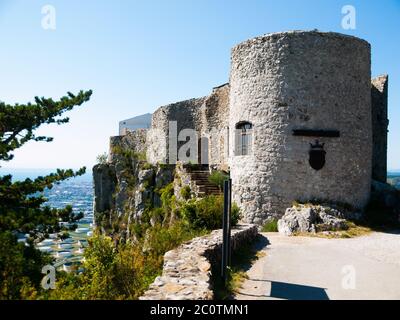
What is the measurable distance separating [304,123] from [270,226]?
4.53m

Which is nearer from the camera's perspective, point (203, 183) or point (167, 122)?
point (203, 183)

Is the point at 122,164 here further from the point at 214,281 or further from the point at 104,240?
the point at 214,281

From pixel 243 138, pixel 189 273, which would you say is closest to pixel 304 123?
pixel 243 138

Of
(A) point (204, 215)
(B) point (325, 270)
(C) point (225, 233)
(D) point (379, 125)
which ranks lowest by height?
(B) point (325, 270)

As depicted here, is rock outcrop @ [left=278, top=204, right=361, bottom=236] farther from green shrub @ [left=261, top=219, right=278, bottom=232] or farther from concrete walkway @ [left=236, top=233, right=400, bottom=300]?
concrete walkway @ [left=236, top=233, right=400, bottom=300]

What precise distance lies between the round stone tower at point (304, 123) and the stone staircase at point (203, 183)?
1.81 metres

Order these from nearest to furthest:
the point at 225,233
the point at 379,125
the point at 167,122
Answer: the point at 225,233
the point at 379,125
the point at 167,122

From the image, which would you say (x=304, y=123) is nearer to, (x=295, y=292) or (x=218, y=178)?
(x=218, y=178)

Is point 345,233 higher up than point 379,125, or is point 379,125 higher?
point 379,125

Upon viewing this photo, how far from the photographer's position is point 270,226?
A: 15266 millimetres

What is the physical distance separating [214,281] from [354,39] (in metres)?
13.5

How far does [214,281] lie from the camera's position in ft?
23.3

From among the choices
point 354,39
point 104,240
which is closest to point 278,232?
point 104,240

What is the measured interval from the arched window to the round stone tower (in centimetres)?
22
